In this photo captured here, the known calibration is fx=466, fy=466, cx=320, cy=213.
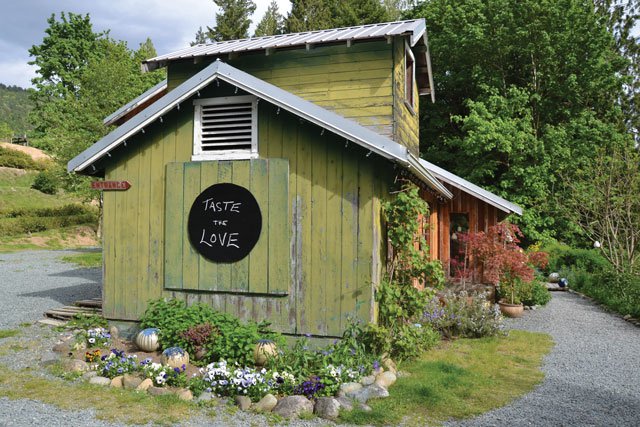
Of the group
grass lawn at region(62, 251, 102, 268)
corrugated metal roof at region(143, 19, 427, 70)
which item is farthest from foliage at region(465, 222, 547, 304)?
grass lawn at region(62, 251, 102, 268)

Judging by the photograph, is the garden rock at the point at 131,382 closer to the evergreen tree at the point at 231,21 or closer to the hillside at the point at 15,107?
the evergreen tree at the point at 231,21

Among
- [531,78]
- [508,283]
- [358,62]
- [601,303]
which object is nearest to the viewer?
[358,62]

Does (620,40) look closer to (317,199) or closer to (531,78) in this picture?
(531,78)

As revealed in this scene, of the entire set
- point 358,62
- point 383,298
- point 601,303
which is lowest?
point 601,303

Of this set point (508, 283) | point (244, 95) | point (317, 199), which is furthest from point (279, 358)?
point (508, 283)

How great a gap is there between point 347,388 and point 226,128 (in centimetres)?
447

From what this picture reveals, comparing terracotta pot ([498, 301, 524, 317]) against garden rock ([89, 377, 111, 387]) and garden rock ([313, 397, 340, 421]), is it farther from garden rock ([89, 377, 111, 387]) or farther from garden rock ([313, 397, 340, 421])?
garden rock ([89, 377, 111, 387])

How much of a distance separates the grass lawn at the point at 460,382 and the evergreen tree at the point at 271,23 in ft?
119

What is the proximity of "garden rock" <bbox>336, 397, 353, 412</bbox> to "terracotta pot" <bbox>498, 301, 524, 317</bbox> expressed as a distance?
23.5ft

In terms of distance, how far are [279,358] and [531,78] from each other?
20565 millimetres

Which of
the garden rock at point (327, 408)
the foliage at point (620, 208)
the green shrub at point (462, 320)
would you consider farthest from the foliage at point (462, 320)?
the foliage at point (620, 208)

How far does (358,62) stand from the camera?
33.3ft

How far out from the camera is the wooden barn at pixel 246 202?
6.84 m

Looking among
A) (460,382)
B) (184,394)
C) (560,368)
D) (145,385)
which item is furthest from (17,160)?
(560,368)
